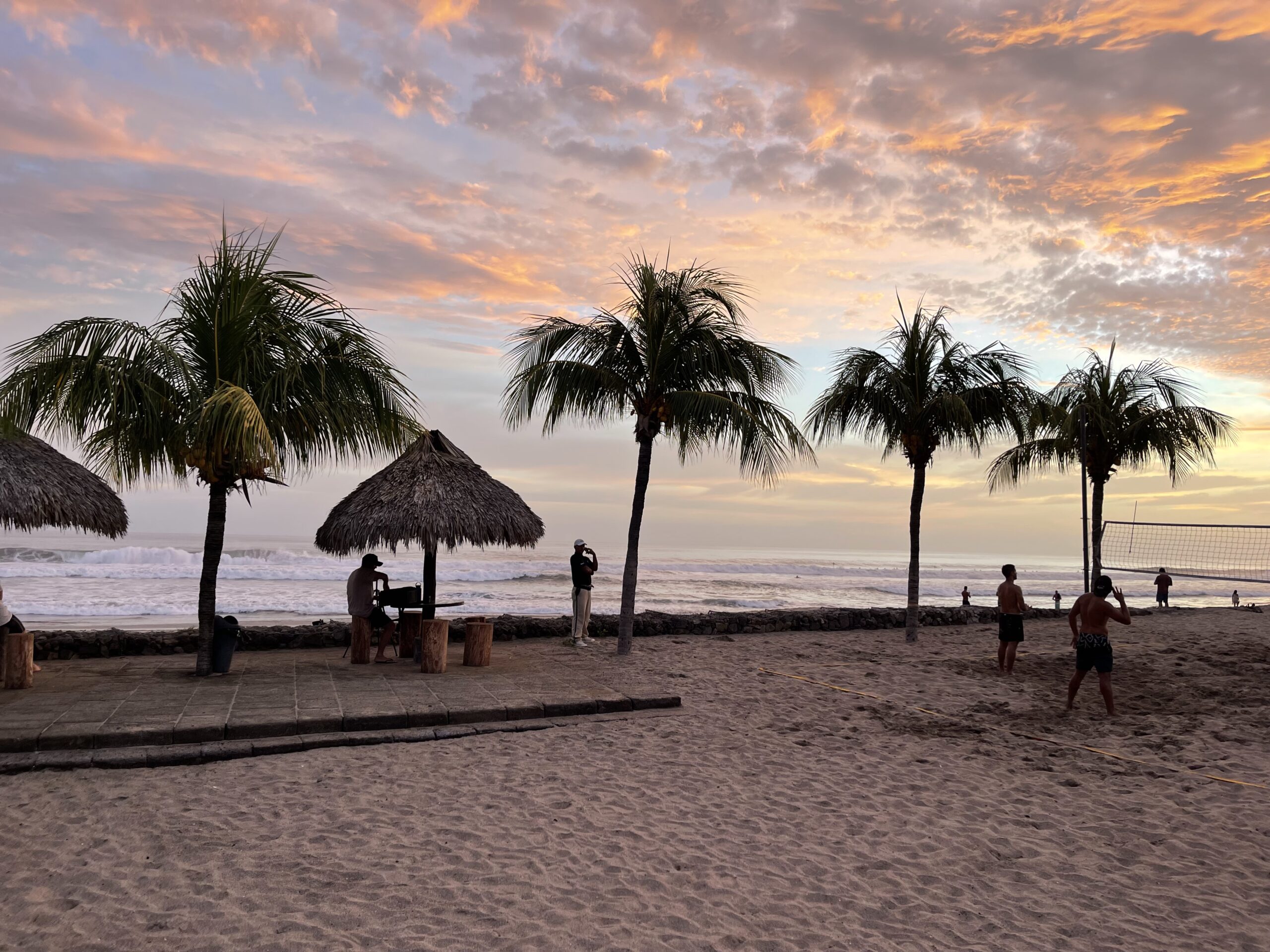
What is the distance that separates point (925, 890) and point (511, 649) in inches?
354

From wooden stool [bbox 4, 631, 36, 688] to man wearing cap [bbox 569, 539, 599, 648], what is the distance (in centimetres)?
658

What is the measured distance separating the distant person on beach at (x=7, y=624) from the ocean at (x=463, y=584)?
11.2m

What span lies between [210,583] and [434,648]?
2614mm

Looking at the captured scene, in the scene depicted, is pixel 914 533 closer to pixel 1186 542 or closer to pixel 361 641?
pixel 361 641

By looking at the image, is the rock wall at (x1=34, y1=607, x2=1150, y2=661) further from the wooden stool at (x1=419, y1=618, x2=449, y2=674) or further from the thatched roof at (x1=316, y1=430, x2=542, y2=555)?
the wooden stool at (x1=419, y1=618, x2=449, y2=674)

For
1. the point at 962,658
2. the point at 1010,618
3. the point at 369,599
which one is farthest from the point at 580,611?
the point at 1010,618

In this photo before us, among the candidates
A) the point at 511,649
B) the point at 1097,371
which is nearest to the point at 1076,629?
the point at 511,649

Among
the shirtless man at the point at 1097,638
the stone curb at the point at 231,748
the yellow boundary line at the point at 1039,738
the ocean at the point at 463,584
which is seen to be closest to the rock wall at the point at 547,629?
the stone curb at the point at 231,748

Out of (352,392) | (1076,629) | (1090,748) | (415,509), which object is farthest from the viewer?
(415,509)

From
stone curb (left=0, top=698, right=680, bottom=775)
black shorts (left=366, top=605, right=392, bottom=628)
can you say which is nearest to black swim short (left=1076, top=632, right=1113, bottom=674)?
stone curb (left=0, top=698, right=680, bottom=775)

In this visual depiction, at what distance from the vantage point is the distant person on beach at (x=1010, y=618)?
36.0 feet

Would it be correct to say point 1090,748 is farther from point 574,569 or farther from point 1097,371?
point 1097,371

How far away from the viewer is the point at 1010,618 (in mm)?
11047

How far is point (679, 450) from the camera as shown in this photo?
1281cm
